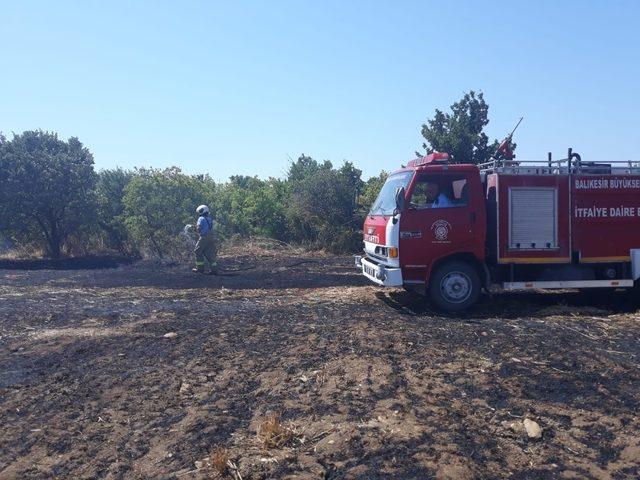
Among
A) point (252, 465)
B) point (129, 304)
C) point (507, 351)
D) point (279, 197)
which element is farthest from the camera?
point (279, 197)

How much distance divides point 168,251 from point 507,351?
17888 mm

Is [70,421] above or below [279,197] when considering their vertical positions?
below

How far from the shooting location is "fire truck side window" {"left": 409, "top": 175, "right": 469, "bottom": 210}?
37.2 ft

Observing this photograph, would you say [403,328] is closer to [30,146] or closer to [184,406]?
[184,406]

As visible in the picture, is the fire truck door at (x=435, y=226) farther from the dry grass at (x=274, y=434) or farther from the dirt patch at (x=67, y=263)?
the dirt patch at (x=67, y=263)

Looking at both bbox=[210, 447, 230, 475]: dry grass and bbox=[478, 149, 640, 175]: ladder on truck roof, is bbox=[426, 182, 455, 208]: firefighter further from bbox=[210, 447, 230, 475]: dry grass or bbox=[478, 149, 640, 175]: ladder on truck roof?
bbox=[210, 447, 230, 475]: dry grass

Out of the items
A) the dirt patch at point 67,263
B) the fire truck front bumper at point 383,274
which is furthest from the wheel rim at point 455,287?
the dirt patch at point 67,263

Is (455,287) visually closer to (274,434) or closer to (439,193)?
(439,193)

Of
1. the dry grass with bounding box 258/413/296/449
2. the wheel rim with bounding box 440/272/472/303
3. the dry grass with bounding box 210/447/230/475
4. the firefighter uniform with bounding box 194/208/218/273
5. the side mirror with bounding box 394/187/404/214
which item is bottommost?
the dry grass with bounding box 210/447/230/475

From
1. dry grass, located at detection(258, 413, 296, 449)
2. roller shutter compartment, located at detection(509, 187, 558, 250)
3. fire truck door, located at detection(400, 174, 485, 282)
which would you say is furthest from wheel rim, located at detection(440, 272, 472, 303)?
dry grass, located at detection(258, 413, 296, 449)

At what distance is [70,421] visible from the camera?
6.05 meters

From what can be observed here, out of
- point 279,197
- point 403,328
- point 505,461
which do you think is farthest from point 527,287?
point 279,197

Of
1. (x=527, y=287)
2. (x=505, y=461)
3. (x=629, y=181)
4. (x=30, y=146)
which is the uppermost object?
(x=30, y=146)

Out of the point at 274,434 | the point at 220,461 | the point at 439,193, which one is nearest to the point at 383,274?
the point at 439,193
